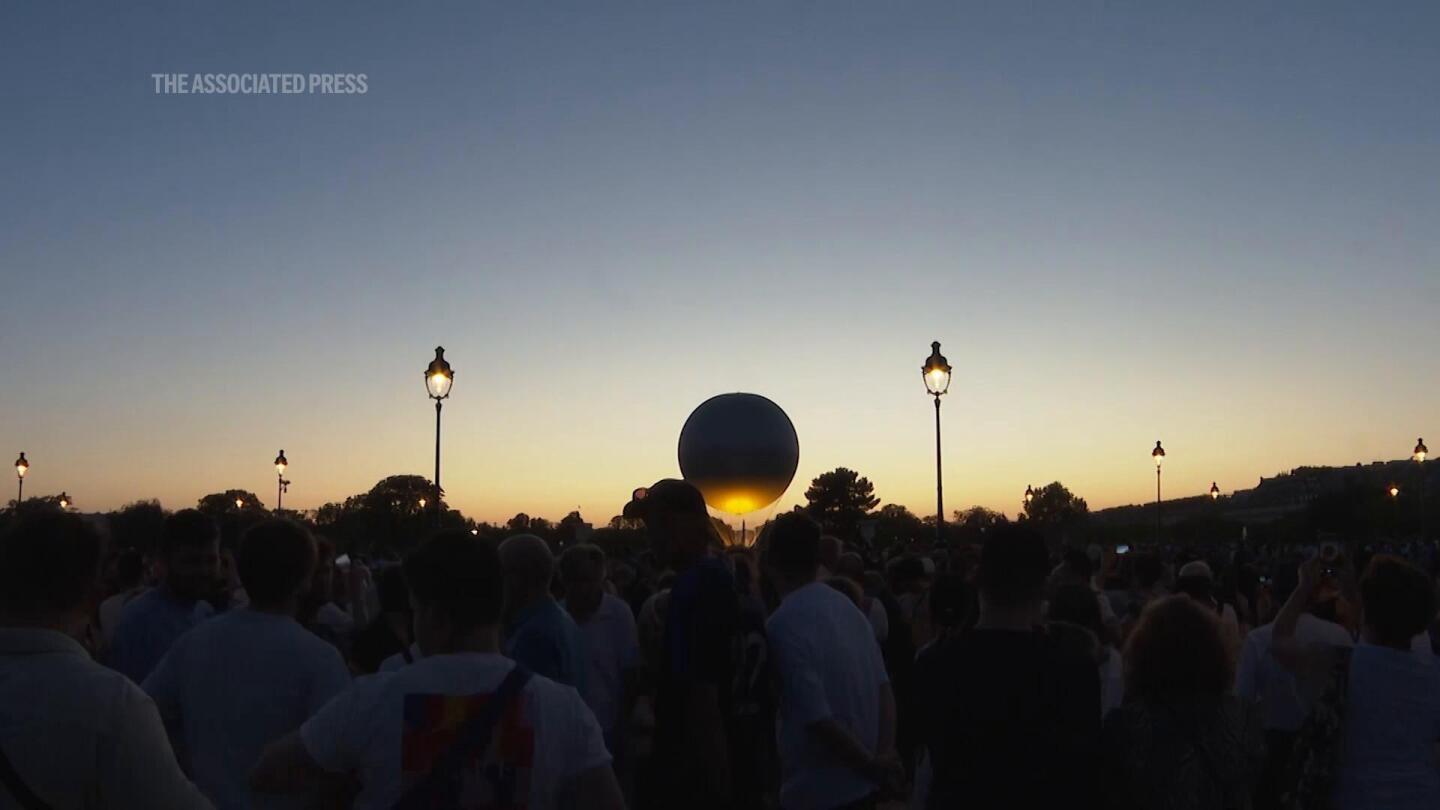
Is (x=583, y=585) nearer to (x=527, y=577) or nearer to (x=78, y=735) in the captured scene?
(x=527, y=577)

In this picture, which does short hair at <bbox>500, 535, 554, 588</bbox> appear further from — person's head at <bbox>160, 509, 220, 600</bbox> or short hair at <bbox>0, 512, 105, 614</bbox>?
short hair at <bbox>0, 512, 105, 614</bbox>

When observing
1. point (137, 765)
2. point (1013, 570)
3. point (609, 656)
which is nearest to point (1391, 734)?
point (1013, 570)

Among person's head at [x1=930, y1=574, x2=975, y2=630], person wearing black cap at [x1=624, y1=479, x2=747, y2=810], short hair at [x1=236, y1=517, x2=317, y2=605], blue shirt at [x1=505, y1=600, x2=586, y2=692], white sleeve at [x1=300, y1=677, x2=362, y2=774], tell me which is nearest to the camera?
white sleeve at [x1=300, y1=677, x2=362, y2=774]

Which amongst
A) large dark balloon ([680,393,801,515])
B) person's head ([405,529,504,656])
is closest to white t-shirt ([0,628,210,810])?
person's head ([405,529,504,656])

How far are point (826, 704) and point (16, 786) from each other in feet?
11.4

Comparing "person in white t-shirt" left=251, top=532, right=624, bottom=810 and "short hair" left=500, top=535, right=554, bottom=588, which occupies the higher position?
"short hair" left=500, top=535, right=554, bottom=588

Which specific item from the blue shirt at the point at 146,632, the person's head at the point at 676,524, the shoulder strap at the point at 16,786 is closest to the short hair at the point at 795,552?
the person's head at the point at 676,524

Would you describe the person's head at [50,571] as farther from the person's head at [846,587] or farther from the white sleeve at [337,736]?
the person's head at [846,587]

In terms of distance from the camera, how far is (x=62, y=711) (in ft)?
9.47

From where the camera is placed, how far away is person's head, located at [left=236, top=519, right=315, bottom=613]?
4.56 metres

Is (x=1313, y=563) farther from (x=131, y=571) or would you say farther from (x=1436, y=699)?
(x=131, y=571)

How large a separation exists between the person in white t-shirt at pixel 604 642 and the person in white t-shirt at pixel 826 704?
2265 millimetres

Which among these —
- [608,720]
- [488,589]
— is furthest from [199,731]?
[608,720]


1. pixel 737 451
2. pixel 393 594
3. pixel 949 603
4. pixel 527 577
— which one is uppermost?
pixel 737 451
